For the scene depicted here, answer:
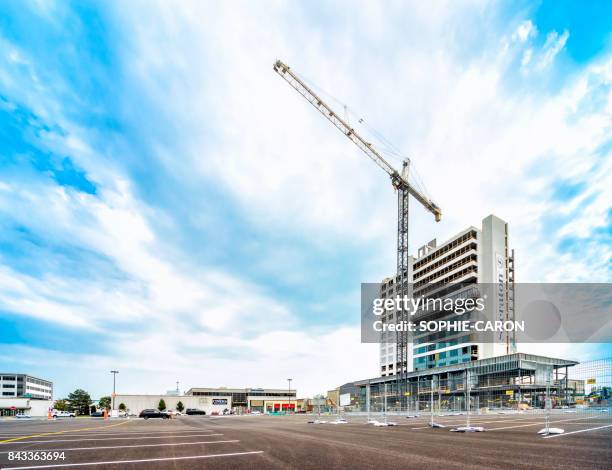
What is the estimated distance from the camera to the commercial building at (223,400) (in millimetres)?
112562

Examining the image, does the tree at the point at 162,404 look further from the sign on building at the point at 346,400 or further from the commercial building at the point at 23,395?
the sign on building at the point at 346,400

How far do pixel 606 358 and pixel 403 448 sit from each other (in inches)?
410

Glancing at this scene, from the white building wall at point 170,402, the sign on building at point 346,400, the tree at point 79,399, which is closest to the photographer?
the sign on building at point 346,400

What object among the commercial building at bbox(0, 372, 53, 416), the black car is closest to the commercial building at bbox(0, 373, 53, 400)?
the commercial building at bbox(0, 372, 53, 416)

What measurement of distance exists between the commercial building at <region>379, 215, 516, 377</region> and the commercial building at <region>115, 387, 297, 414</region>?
46633mm

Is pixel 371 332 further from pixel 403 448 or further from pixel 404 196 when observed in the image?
pixel 403 448

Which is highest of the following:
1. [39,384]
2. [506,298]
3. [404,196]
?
[404,196]

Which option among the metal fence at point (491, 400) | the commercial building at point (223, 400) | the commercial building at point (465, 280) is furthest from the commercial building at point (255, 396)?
the metal fence at point (491, 400)

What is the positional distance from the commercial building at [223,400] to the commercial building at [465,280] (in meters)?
46.6

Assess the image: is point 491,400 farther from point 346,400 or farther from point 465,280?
point 465,280

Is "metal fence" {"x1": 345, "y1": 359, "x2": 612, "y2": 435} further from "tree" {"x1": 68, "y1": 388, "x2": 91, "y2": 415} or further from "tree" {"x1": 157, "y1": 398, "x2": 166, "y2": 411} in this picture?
"tree" {"x1": 68, "y1": 388, "x2": 91, "y2": 415}

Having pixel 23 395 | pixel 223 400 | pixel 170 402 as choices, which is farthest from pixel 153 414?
pixel 23 395

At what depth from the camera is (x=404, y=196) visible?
118125 millimetres

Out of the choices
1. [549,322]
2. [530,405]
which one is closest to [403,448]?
[530,405]
